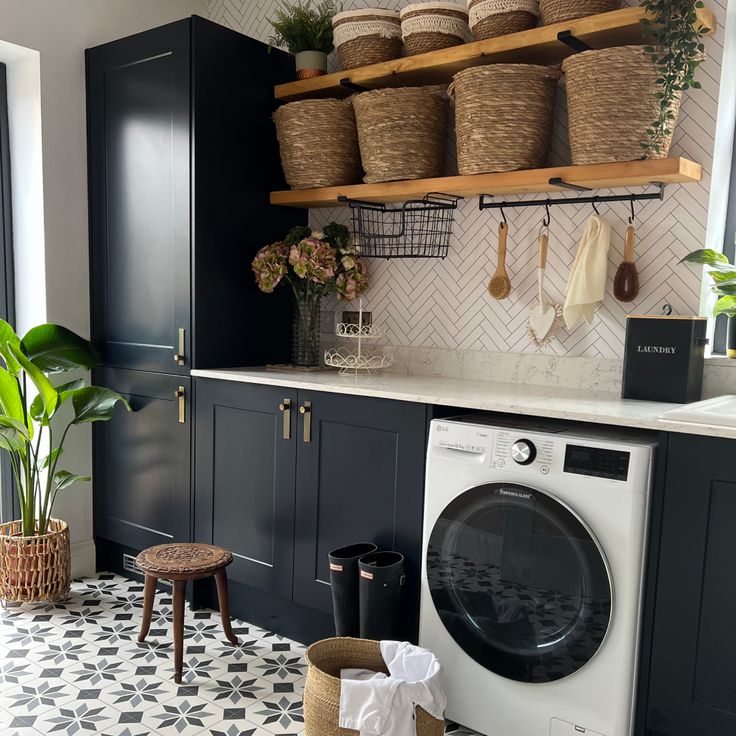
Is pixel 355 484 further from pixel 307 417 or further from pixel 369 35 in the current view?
pixel 369 35

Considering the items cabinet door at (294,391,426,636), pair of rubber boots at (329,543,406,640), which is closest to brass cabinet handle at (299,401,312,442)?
cabinet door at (294,391,426,636)

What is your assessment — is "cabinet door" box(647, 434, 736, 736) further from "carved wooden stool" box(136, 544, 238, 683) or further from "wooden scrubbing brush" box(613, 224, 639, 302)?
"carved wooden stool" box(136, 544, 238, 683)

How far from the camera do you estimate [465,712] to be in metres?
2.13

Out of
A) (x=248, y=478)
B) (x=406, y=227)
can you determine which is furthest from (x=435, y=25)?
(x=248, y=478)

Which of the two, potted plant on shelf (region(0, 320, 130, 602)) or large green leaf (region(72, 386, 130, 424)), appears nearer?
potted plant on shelf (region(0, 320, 130, 602))

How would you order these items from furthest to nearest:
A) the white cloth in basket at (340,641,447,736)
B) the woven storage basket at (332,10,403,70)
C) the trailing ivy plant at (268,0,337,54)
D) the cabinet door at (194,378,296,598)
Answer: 1. the trailing ivy plant at (268,0,337,54)
2. the woven storage basket at (332,10,403,70)
3. the cabinet door at (194,378,296,598)
4. the white cloth in basket at (340,641,447,736)

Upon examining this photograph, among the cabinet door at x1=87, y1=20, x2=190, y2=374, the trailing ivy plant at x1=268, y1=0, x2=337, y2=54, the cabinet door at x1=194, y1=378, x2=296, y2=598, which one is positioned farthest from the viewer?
the trailing ivy plant at x1=268, y1=0, x2=337, y2=54

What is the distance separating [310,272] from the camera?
2.89 metres

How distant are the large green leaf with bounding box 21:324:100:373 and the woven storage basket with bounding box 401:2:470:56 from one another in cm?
171

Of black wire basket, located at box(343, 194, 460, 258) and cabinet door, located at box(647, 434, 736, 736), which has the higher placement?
black wire basket, located at box(343, 194, 460, 258)

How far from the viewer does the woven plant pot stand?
9.49 ft

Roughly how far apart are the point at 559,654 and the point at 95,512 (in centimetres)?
223

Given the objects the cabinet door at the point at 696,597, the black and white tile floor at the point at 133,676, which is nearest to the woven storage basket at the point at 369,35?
the cabinet door at the point at 696,597

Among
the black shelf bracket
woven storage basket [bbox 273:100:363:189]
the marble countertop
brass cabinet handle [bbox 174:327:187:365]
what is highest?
the black shelf bracket
